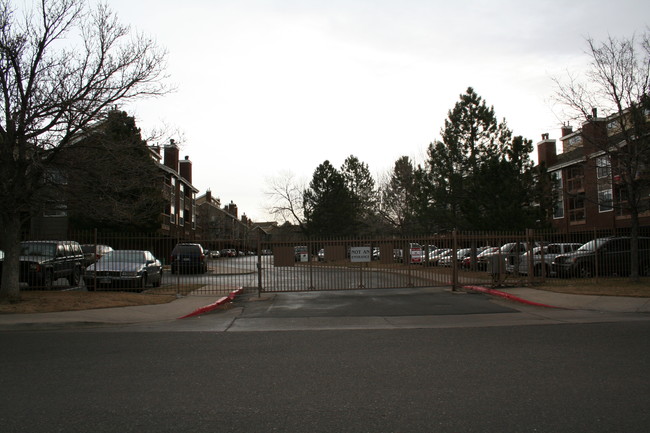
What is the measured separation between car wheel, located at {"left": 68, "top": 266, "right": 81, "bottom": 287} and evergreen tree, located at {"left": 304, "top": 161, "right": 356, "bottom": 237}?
130 feet

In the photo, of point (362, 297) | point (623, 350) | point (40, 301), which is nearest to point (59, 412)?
point (623, 350)

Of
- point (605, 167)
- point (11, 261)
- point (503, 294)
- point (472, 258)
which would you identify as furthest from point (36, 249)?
point (605, 167)

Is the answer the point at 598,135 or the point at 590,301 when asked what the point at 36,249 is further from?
the point at 598,135

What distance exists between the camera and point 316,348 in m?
8.37

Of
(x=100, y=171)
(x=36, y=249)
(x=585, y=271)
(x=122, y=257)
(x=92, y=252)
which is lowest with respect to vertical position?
(x=585, y=271)

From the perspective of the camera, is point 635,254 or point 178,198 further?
point 178,198

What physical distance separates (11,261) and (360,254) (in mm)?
10393

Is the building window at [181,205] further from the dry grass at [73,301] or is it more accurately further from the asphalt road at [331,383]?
the asphalt road at [331,383]

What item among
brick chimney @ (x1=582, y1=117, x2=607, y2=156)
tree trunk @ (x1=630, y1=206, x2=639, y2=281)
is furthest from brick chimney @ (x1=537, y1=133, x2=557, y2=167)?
tree trunk @ (x1=630, y1=206, x2=639, y2=281)

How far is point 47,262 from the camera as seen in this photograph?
17.3 metres

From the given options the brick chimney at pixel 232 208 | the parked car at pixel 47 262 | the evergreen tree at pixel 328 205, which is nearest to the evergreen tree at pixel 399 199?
the evergreen tree at pixel 328 205

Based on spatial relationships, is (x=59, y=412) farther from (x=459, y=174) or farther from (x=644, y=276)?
(x=459, y=174)

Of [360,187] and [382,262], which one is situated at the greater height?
[360,187]

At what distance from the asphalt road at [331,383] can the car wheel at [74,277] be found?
10320mm
